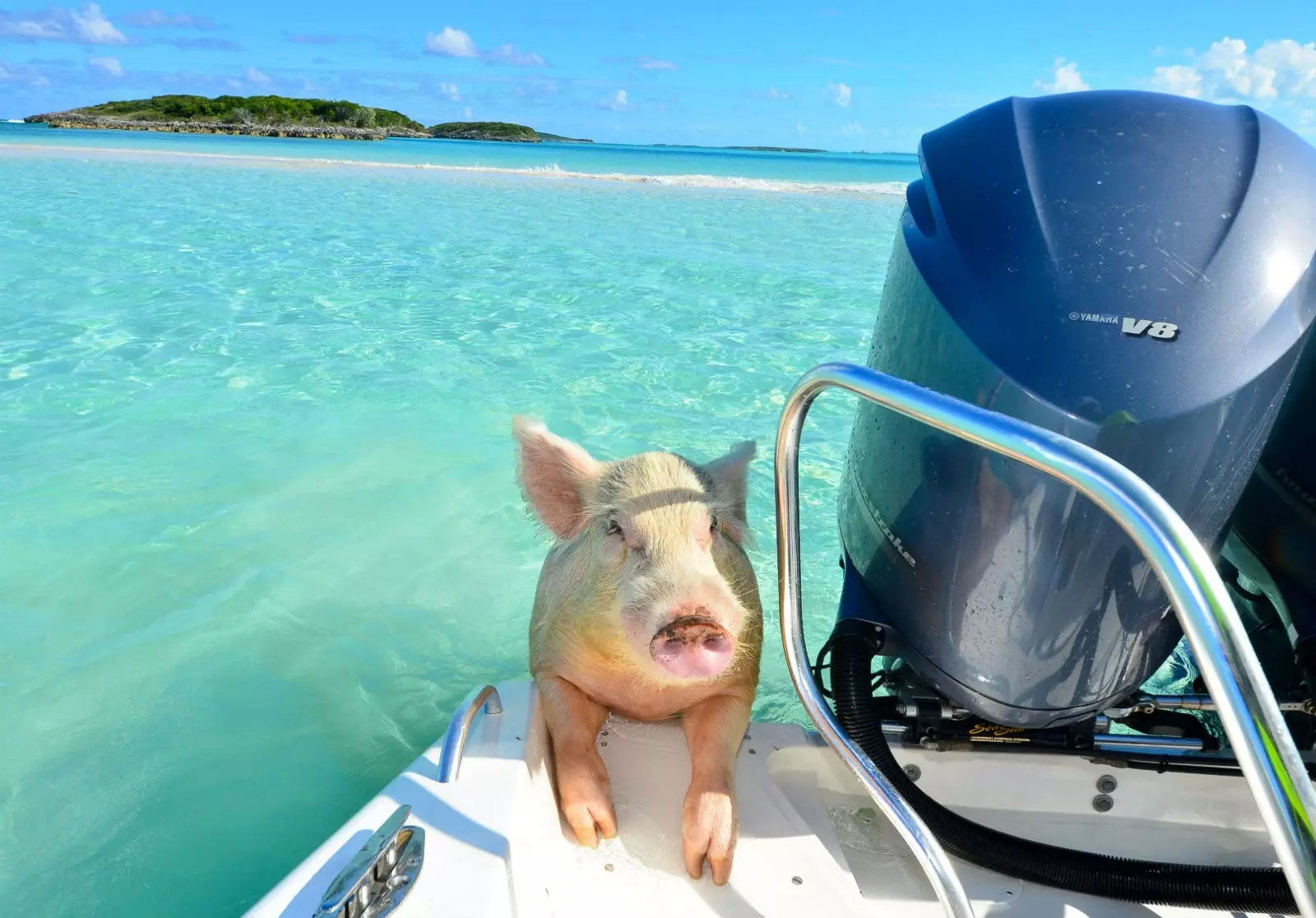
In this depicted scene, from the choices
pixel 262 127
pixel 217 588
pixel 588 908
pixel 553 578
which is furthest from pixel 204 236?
pixel 262 127

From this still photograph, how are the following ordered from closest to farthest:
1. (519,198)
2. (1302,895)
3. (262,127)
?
(1302,895)
(519,198)
(262,127)

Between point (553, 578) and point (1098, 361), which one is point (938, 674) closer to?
point (1098, 361)

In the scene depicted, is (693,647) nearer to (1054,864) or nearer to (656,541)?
(656,541)

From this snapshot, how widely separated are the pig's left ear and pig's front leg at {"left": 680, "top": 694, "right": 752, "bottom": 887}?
430 millimetres

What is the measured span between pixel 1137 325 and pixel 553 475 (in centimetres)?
137

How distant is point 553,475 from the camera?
235 centimetres

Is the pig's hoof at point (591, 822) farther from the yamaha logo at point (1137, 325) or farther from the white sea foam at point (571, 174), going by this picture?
the white sea foam at point (571, 174)

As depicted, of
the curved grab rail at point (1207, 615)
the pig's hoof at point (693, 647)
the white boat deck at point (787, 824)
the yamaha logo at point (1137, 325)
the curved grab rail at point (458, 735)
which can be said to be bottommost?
the white boat deck at point (787, 824)

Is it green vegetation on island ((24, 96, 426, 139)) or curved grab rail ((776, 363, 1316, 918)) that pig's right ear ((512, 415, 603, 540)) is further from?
green vegetation on island ((24, 96, 426, 139))

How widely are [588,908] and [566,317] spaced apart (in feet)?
22.4

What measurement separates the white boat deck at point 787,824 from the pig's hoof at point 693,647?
42 centimetres

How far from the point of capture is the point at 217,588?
3.72 m

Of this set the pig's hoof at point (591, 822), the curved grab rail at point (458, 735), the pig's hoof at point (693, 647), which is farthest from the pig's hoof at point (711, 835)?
the curved grab rail at point (458, 735)

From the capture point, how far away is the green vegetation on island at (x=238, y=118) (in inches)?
2313
